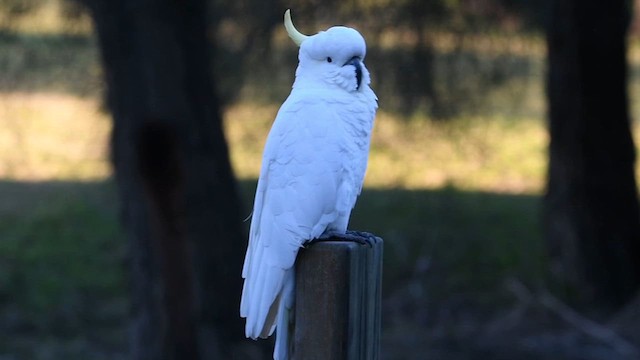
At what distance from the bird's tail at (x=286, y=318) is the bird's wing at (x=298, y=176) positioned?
0.47 feet

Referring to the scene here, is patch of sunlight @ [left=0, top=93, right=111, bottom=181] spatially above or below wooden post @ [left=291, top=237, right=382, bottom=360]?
above

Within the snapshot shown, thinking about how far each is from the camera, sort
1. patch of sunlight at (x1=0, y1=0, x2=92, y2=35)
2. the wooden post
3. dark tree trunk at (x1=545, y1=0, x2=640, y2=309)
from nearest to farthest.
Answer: the wooden post → patch of sunlight at (x1=0, y1=0, x2=92, y2=35) → dark tree trunk at (x1=545, y1=0, x2=640, y2=309)

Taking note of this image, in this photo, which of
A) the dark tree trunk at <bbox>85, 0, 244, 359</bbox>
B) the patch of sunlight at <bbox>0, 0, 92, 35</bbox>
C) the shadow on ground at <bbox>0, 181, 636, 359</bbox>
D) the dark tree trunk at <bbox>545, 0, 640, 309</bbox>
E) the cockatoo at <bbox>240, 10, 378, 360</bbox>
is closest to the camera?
the cockatoo at <bbox>240, 10, 378, 360</bbox>

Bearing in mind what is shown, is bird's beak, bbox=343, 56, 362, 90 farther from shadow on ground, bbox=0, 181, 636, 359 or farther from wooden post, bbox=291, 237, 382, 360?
shadow on ground, bbox=0, 181, 636, 359

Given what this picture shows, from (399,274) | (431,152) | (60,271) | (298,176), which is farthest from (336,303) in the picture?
(60,271)

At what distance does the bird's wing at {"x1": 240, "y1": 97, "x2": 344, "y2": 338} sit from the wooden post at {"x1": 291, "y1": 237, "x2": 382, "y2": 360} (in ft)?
0.99

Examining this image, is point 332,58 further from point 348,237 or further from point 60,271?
point 60,271

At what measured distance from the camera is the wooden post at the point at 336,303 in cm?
218

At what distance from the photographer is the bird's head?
2.73 meters

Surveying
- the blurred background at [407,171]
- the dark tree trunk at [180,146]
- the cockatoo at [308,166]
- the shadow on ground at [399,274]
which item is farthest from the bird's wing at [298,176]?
the shadow on ground at [399,274]

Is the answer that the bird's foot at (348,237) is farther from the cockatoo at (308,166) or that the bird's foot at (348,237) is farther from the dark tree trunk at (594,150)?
the dark tree trunk at (594,150)

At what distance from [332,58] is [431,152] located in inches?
197

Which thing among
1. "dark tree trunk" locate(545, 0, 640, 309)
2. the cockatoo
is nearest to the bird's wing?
the cockatoo

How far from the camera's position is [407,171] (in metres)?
9.31
